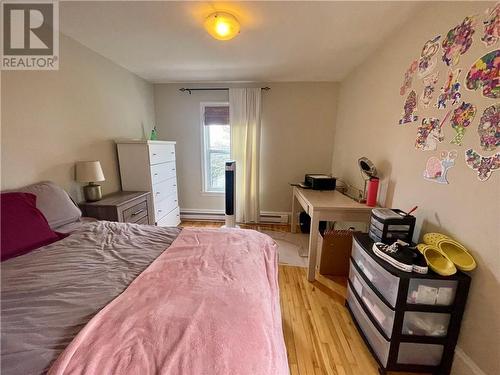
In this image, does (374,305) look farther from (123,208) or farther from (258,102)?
(258,102)

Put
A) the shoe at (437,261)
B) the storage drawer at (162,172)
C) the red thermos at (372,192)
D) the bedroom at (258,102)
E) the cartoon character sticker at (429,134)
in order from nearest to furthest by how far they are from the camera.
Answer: the bedroom at (258,102)
the shoe at (437,261)
the cartoon character sticker at (429,134)
the red thermos at (372,192)
the storage drawer at (162,172)

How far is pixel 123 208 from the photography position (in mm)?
2146

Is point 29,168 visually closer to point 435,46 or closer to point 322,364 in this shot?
point 322,364

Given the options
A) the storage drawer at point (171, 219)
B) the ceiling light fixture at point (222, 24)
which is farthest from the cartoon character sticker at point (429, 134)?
the storage drawer at point (171, 219)

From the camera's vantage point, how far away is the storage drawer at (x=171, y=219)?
2991 mm

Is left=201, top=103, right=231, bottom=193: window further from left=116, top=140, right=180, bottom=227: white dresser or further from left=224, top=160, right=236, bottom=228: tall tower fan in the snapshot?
left=116, top=140, right=180, bottom=227: white dresser

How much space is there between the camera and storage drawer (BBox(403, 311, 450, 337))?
120 cm

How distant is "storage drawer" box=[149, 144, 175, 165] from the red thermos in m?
2.49

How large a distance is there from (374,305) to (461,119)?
1229 millimetres

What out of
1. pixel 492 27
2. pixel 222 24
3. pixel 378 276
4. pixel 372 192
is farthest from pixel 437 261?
pixel 222 24

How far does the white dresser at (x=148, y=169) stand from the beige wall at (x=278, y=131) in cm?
64

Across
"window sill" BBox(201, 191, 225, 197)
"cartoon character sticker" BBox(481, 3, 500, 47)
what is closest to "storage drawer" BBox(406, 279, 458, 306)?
"cartoon character sticker" BBox(481, 3, 500, 47)

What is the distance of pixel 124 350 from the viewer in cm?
65

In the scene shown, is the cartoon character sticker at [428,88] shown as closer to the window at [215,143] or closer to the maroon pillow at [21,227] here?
the window at [215,143]
